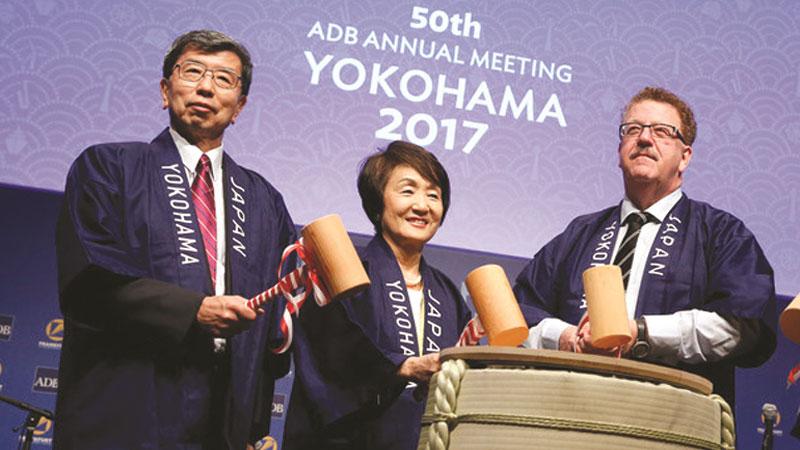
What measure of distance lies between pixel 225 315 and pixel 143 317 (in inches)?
6.9

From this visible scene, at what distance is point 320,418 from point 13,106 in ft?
6.71

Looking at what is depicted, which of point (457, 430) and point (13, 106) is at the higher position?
point (13, 106)

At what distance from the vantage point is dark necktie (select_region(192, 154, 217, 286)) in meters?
2.13

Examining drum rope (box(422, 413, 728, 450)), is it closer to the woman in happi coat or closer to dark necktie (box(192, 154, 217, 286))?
the woman in happi coat

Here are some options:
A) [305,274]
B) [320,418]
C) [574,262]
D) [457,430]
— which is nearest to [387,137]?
[574,262]

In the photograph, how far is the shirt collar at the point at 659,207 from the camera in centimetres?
252

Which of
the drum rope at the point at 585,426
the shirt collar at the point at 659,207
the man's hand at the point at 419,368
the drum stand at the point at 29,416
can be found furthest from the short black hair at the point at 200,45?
the drum stand at the point at 29,416

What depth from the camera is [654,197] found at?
2.56 metres

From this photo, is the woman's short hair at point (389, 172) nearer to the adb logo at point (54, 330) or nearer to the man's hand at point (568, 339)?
the man's hand at point (568, 339)

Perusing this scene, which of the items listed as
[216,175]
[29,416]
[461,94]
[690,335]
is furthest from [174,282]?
[29,416]

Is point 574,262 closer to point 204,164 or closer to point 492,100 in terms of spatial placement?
point 204,164

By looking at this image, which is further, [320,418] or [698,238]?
[698,238]

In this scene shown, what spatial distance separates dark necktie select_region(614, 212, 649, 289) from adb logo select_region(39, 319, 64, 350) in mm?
2892

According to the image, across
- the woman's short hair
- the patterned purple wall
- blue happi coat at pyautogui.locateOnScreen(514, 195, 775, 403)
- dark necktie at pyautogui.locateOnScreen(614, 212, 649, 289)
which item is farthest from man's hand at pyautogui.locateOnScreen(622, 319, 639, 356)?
the patterned purple wall
